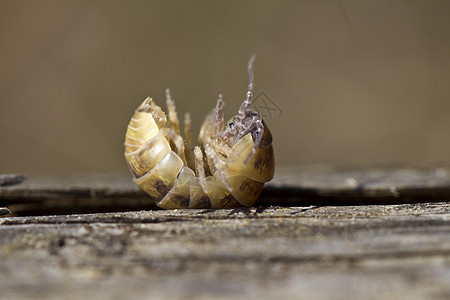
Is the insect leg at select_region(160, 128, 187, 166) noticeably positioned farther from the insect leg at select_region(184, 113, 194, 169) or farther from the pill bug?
the insect leg at select_region(184, 113, 194, 169)

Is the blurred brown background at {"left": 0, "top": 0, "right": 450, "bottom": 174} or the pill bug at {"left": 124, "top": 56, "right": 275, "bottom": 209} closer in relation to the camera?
the pill bug at {"left": 124, "top": 56, "right": 275, "bottom": 209}

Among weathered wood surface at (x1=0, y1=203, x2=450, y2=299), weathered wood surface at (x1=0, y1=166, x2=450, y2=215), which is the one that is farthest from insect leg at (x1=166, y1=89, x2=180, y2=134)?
weathered wood surface at (x1=0, y1=203, x2=450, y2=299)

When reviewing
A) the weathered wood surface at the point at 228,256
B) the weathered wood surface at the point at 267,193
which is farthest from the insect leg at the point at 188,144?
the weathered wood surface at the point at 228,256

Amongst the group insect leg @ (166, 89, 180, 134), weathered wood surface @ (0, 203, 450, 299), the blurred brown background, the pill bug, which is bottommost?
weathered wood surface @ (0, 203, 450, 299)

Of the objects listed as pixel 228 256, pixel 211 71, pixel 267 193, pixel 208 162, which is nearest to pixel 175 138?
pixel 208 162

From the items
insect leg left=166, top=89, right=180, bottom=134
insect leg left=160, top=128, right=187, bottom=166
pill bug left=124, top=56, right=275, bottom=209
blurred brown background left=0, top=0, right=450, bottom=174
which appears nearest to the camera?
pill bug left=124, top=56, right=275, bottom=209

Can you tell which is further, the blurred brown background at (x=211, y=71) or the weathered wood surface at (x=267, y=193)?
the blurred brown background at (x=211, y=71)

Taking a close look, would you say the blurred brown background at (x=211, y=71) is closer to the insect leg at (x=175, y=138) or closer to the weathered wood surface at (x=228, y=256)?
the insect leg at (x=175, y=138)
